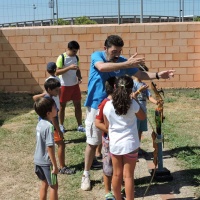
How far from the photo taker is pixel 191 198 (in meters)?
4.32

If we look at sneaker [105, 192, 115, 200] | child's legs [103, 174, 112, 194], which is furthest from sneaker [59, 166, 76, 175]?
sneaker [105, 192, 115, 200]

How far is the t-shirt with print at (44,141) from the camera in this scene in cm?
374

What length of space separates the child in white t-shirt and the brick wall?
7443mm

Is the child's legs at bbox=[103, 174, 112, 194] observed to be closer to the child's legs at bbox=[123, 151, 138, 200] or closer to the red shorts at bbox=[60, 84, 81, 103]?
the child's legs at bbox=[123, 151, 138, 200]

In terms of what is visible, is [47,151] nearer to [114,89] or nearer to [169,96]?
[114,89]

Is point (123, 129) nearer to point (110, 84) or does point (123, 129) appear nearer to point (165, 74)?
point (110, 84)

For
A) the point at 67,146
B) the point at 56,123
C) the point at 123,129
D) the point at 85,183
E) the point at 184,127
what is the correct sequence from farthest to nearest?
the point at 184,127 → the point at 67,146 → the point at 56,123 → the point at 85,183 → the point at 123,129

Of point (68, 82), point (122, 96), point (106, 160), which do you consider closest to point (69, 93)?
point (68, 82)

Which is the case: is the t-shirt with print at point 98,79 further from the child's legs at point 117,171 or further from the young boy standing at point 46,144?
the child's legs at point 117,171

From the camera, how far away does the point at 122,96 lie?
3.67m

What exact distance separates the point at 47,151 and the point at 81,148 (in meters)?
2.44

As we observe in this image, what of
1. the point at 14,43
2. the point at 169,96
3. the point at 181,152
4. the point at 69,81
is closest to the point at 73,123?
the point at 69,81

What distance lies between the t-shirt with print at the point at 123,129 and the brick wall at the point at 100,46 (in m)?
7.45

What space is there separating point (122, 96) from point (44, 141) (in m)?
0.88
